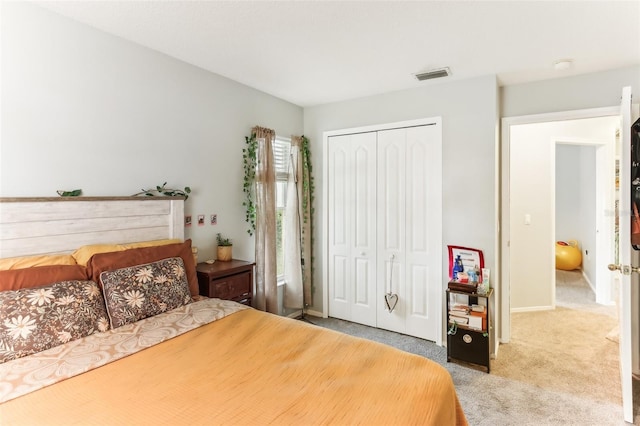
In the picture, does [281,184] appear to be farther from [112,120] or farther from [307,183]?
[112,120]

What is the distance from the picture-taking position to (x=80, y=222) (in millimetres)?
2088

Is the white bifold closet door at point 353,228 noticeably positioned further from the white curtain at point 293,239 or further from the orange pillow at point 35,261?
the orange pillow at point 35,261

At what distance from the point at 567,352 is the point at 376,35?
3278 mm

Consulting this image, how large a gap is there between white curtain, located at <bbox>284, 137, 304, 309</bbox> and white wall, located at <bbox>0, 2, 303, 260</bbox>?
611 millimetres

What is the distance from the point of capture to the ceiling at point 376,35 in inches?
77.0

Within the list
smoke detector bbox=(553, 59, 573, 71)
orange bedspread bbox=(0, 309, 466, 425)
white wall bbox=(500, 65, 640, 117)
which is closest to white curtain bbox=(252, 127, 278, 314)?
orange bedspread bbox=(0, 309, 466, 425)

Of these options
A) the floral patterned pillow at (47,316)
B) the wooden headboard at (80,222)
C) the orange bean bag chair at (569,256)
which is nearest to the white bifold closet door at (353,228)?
the wooden headboard at (80,222)

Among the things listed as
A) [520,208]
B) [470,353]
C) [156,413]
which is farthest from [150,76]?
[520,208]

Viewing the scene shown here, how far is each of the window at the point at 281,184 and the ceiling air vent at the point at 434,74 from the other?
5.27 ft

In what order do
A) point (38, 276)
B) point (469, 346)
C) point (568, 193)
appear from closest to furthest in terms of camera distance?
point (38, 276), point (469, 346), point (568, 193)

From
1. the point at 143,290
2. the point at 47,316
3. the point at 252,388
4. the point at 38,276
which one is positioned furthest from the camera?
the point at 143,290

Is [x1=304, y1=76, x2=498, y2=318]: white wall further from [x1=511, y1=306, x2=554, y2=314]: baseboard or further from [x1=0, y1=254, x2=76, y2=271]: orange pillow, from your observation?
[x1=0, y1=254, x2=76, y2=271]: orange pillow

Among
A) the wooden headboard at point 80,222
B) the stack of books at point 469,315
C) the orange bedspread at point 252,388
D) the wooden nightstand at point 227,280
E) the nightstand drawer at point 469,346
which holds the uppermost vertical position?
the wooden headboard at point 80,222

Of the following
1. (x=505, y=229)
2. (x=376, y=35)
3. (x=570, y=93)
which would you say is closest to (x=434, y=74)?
(x=376, y=35)
